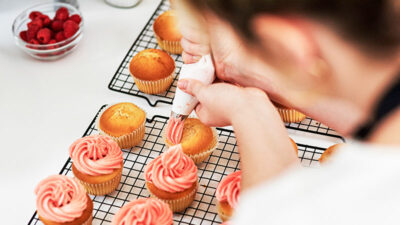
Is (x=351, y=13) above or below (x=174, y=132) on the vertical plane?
above

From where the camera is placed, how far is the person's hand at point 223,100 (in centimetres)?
117

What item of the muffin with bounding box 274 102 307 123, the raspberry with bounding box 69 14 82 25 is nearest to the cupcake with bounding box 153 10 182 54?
the raspberry with bounding box 69 14 82 25

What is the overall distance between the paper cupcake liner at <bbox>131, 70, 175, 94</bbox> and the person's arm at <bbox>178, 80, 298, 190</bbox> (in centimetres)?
42

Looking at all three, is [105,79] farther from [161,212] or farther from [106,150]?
[161,212]

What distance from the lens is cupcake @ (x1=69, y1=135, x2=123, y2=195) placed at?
149 cm

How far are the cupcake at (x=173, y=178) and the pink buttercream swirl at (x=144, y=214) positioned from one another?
0.29 ft

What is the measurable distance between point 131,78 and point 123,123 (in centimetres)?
26

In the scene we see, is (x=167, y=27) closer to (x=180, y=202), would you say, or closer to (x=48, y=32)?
(x=48, y=32)

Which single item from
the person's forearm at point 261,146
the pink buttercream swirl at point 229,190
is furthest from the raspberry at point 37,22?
the person's forearm at point 261,146

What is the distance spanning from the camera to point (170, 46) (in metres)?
1.95

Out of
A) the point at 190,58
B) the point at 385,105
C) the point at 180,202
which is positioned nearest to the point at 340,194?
the point at 385,105

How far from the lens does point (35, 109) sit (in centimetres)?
176

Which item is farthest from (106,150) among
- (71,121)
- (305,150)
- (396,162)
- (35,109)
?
(396,162)

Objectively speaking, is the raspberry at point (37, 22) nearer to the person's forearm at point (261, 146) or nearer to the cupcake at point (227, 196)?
the cupcake at point (227, 196)
